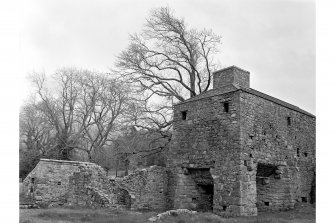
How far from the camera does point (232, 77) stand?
15469 mm

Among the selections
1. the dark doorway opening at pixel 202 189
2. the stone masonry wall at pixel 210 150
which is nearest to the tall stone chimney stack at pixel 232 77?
the stone masonry wall at pixel 210 150

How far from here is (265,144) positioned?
14.4m

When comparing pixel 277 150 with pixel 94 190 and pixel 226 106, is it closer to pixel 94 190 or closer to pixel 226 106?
pixel 226 106

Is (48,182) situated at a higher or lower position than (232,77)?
lower

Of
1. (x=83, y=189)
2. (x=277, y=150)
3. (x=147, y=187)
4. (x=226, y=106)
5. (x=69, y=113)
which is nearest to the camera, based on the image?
(x=226, y=106)

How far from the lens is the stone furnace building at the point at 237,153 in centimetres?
1335

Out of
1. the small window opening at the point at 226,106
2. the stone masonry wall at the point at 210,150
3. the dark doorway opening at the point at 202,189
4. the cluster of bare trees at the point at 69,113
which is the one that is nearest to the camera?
the stone masonry wall at the point at 210,150

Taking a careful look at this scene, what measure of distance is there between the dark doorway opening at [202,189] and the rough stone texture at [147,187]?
144cm

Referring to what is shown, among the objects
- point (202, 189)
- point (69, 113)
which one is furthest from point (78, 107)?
point (202, 189)

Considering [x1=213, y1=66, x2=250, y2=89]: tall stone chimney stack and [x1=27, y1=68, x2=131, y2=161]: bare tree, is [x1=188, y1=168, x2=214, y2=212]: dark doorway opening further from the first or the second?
[x1=27, y1=68, x2=131, y2=161]: bare tree

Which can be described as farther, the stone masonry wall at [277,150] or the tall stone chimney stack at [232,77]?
the tall stone chimney stack at [232,77]

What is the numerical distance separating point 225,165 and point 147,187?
12.5 feet

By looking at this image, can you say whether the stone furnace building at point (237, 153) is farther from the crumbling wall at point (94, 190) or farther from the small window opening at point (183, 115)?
the crumbling wall at point (94, 190)

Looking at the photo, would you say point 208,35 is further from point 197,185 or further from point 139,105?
point 197,185
